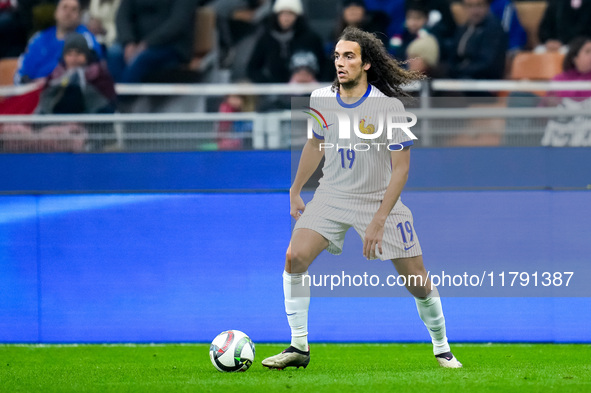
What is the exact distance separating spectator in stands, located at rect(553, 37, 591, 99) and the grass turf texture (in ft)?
7.29

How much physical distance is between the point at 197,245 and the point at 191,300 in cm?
41

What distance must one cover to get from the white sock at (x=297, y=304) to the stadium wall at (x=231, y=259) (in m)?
1.61

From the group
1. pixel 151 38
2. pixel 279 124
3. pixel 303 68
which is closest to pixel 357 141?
pixel 279 124

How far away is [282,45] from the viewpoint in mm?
7988

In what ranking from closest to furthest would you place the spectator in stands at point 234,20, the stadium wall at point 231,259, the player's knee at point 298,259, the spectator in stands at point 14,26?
the player's knee at point 298,259
the stadium wall at point 231,259
the spectator in stands at point 234,20
the spectator in stands at point 14,26

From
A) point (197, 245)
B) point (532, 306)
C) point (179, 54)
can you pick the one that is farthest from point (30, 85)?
point (532, 306)

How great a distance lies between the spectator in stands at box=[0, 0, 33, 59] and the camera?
832 centimetres

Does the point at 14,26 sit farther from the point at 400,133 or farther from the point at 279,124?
the point at 400,133

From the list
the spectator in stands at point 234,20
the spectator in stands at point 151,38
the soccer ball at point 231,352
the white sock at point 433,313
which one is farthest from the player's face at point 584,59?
the soccer ball at point 231,352

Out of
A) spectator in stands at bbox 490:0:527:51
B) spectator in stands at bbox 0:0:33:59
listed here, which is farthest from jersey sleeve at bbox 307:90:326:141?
spectator in stands at bbox 0:0:33:59

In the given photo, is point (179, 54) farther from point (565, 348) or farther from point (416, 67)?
point (565, 348)

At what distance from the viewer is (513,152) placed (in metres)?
6.81

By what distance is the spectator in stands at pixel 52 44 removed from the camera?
7.94 metres

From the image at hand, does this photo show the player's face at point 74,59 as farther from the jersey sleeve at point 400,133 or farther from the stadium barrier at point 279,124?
the jersey sleeve at point 400,133
